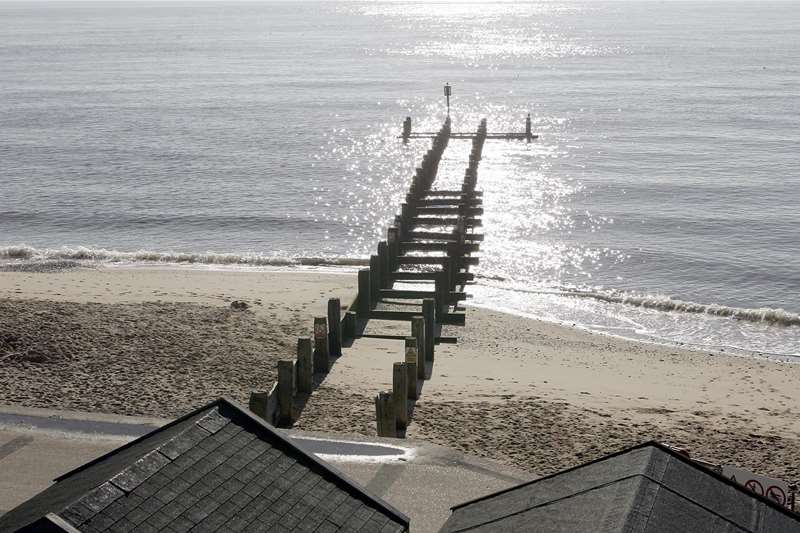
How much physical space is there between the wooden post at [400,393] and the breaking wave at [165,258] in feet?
48.8

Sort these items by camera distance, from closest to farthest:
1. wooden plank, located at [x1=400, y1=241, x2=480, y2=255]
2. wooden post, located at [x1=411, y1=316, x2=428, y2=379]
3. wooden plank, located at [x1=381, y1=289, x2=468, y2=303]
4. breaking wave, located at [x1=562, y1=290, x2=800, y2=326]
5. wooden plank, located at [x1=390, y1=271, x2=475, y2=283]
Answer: wooden post, located at [x1=411, y1=316, x2=428, y2=379]
wooden plank, located at [x1=381, y1=289, x2=468, y2=303]
wooden plank, located at [x1=390, y1=271, x2=475, y2=283]
breaking wave, located at [x1=562, y1=290, x2=800, y2=326]
wooden plank, located at [x1=400, y1=241, x2=480, y2=255]

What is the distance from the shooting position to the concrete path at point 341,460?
41.9 ft

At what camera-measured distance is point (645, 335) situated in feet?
79.8

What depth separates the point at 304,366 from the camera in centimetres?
1738

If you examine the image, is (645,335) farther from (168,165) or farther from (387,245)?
(168,165)

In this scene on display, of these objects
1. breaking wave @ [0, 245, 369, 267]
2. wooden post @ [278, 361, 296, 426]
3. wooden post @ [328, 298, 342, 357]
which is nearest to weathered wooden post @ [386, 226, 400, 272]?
breaking wave @ [0, 245, 369, 267]

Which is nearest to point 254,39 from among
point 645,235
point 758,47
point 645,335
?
point 758,47

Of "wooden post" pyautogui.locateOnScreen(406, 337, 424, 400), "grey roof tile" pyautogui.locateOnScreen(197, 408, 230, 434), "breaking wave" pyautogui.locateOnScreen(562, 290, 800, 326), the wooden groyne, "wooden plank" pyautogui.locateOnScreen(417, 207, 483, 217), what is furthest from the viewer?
"wooden plank" pyautogui.locateOnScreen(417, 207, 483, 217)

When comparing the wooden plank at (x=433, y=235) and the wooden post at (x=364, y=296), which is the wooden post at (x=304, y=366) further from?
the wooden plank at (x=433, y=235)

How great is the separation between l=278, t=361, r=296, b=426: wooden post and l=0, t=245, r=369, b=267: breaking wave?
14.6 meters

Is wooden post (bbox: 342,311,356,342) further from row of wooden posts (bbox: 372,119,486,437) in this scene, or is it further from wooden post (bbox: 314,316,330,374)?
wooden post (bbox: 314,316,330,374)

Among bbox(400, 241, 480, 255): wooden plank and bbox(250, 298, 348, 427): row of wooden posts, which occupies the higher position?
bbox(400, 241, 480, 255): wooden plank

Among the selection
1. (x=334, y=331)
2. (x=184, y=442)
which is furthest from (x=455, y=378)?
(x=184, y=442)

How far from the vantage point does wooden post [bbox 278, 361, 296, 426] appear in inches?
635
